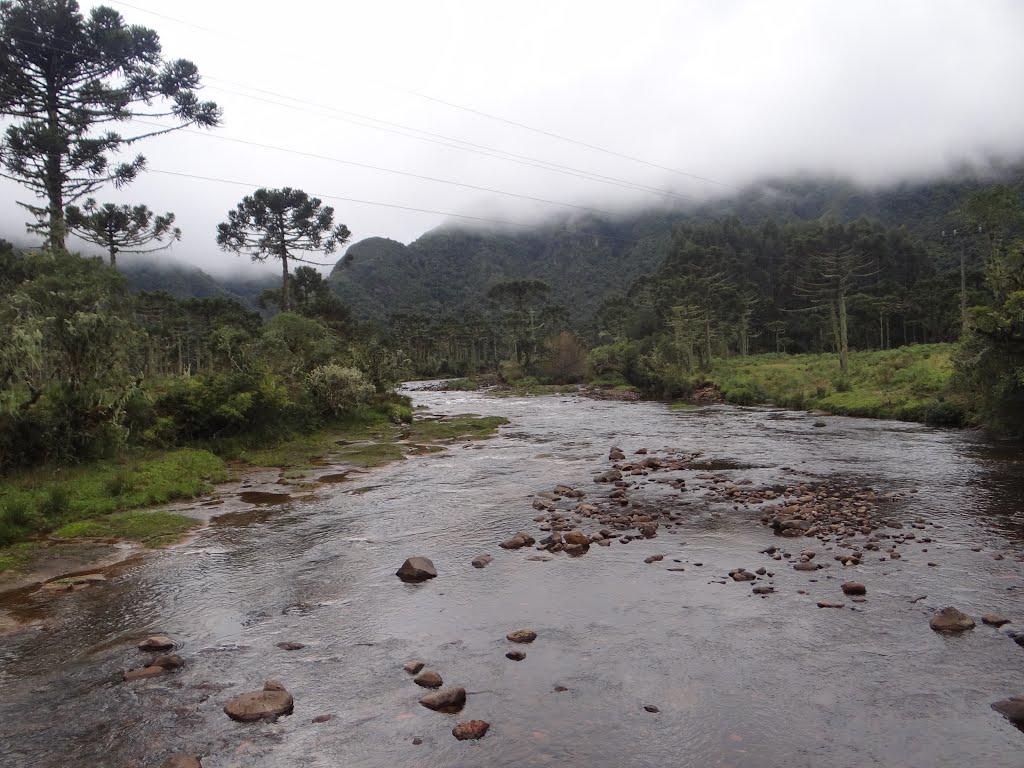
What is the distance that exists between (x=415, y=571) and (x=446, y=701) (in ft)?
12.1

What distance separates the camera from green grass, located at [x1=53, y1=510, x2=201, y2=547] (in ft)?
38.9

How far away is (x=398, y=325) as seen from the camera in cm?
11281

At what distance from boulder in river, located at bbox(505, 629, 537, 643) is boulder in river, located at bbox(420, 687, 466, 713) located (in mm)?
1356

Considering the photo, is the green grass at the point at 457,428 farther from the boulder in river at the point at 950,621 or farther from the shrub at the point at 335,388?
the boulder in river at the point at 950,621

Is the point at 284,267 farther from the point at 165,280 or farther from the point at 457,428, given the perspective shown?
the point at 165,280

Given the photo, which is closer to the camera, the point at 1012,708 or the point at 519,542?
the point at 1012,708

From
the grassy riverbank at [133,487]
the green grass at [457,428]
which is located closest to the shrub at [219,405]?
the grassy riverbank at [133,487]

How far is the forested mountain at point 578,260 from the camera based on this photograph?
473ft

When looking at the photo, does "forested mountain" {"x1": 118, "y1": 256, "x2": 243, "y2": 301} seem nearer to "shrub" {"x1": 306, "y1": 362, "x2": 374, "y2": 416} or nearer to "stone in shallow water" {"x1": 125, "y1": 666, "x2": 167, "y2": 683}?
"shrub" {"x1": 306, "y1": 362, "x2": 374, "y2": 416}

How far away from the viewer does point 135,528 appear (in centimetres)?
1238

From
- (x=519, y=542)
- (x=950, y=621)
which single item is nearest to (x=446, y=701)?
(x=519, y=542)

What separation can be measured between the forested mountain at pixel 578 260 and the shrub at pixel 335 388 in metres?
96.6

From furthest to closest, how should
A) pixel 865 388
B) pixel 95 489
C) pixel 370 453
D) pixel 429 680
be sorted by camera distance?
pixel 865 388 < pixel 370 453 < pixel 95 489 < pixel 429 680

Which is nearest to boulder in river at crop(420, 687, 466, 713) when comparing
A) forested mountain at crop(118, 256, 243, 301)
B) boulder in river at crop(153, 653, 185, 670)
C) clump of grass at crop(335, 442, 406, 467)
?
boulder in river at crop(153, 653, 185, 670)
